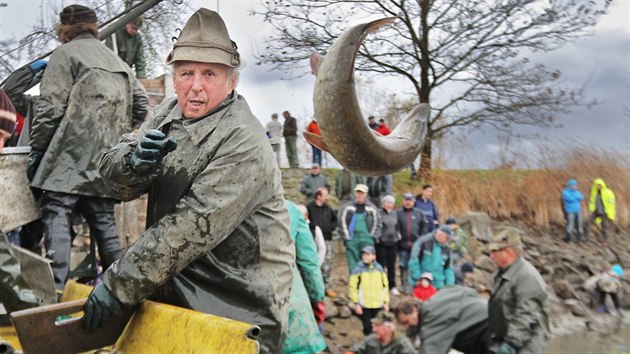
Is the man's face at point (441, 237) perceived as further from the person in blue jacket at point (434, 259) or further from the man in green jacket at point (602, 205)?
the man in green jacket at point (602, 205)

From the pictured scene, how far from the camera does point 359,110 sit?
268cm

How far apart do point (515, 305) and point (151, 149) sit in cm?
504

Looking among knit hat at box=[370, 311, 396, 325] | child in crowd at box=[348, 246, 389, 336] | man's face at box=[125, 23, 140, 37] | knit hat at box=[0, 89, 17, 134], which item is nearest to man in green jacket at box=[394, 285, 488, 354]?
knit hat at box=[370, 311, 396, 325]

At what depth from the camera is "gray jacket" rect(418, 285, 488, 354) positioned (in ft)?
26.2

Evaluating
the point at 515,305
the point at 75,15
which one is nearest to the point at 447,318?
the point at 515,305

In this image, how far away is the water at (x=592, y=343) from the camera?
14.0 m

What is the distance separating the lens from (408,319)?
836cm

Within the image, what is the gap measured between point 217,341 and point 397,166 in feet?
3.06

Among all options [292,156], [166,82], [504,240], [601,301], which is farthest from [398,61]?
[601,301]

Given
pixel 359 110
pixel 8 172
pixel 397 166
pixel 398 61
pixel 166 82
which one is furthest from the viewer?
pixel 166 82

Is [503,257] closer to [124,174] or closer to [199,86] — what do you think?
[199,86]

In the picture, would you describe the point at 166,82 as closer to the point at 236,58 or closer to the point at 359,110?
the point at 236,58

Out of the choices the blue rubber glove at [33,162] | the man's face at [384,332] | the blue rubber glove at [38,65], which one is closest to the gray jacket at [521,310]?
the man's face at [384,332]

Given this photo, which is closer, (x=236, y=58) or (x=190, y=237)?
(x=190, y=237)
